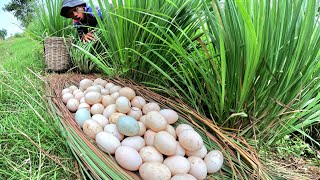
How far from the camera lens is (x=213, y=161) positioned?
701 mm

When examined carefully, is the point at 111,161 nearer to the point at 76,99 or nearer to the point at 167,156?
the point at 167,156

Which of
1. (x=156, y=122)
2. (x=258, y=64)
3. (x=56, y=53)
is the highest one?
(x=258, y=64)

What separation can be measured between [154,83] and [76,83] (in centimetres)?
41

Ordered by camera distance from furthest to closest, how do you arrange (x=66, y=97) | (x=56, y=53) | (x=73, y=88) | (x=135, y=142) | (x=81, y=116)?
(x=56, y=53) < (x=73, y=88) < (x=66, y=97) < (x=81, y=116) < (x=135, y=142)

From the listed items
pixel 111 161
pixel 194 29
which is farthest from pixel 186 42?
pixel 111 161

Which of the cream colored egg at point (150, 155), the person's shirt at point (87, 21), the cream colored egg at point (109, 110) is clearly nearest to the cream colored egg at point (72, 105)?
the cream colored egg at point (109, 110)

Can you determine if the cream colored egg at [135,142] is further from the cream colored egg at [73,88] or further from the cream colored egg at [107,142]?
the cream colored egg at [73,88]

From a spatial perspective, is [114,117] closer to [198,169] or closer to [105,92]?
Result: [105,92]

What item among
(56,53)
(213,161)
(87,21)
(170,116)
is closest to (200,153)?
(213,161)

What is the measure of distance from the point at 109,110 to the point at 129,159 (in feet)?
0.82

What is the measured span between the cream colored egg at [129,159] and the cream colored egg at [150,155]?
1 centimetres

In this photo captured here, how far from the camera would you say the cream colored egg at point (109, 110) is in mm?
872

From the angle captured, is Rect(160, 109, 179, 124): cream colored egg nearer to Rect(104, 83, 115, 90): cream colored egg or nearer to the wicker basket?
Rect(104, 83, 115, 90): cream colored egg

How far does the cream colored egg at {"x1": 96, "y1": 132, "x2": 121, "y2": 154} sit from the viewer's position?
725 millimetres
